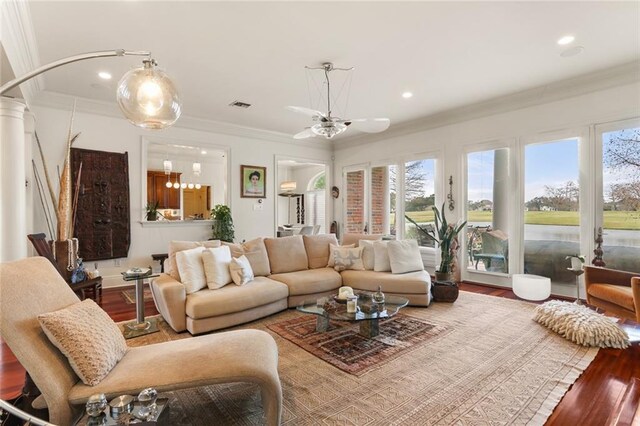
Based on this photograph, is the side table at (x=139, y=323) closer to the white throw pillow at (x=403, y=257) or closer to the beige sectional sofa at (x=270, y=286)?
the beige sectional sofa at (x=270, y=286)

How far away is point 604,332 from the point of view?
2740mm

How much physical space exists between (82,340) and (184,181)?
8177 millimetres

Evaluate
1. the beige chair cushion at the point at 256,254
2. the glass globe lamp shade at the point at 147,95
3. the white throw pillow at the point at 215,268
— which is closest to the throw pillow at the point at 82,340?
the glass globe lamp shade at the point at 147,95

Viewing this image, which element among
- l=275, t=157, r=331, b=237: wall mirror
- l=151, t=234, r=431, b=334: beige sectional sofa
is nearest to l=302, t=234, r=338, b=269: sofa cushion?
l=151, t=234, r=431, b=334: beige sectional sofa

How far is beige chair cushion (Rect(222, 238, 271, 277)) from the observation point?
12.9 feet

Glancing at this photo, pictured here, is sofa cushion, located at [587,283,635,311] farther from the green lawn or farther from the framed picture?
the framed picture

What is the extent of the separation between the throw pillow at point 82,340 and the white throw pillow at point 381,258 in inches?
125

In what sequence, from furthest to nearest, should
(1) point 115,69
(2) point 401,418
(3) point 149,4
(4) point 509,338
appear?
(1) point 115,69 < (4) point 509,338 < (3) point 149,4 < (2) point 401,418

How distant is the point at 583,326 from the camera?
9.24 feet

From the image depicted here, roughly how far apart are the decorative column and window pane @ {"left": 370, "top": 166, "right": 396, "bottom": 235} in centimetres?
583

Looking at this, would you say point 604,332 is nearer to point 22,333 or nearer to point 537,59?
point 537,59

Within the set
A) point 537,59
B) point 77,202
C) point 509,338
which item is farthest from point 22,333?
point 537,59

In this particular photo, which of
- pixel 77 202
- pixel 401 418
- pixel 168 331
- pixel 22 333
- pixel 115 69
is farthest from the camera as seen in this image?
pixel 77 202

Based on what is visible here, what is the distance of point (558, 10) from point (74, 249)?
18.7 feet
